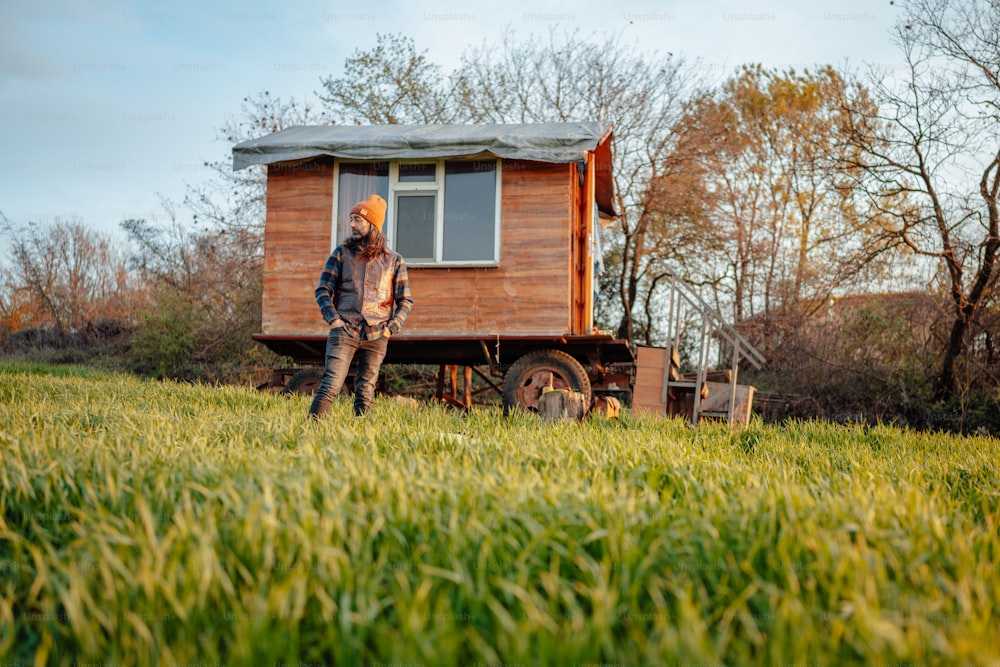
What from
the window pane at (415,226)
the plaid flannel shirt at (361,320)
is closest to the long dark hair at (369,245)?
the plaid flannel shirt at (361,320)

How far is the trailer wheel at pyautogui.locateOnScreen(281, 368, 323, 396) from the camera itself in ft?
30.2

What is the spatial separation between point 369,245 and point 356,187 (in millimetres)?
3155

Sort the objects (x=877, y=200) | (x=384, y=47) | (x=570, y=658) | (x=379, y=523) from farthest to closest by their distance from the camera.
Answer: (x=384, y=47), (x=877, y=200), (x=379, y=523), (x=570, y=658)

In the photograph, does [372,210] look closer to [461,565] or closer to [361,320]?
[361,320]

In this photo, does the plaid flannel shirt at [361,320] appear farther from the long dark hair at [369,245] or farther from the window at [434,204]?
the window at [434,204]

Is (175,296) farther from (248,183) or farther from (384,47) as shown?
(384,47)

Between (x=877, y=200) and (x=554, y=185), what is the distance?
6051 mm

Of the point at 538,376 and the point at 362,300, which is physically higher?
the point at 362,300

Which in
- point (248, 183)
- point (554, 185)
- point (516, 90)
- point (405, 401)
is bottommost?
point (405, 401)

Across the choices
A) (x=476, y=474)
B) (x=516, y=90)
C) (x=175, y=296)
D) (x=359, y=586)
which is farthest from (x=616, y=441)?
(x=516, y=90)

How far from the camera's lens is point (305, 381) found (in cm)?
925

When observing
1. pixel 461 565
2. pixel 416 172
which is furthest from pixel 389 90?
pixel 461 565

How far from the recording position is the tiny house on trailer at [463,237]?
8.62 meters

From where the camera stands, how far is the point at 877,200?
1163 cm
